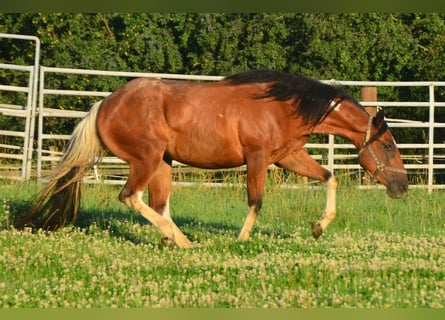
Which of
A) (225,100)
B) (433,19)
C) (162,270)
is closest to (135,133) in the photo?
(225,100)

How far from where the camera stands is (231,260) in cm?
884

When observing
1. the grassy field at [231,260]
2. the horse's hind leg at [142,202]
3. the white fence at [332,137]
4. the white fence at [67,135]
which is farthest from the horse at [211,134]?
the white fence at [67,135]

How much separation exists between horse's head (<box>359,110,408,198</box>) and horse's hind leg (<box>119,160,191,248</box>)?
2.30 meters

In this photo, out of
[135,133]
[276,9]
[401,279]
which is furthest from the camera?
[135,133]

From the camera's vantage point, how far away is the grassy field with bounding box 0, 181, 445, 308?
24.0 feet

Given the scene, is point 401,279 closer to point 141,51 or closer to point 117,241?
point 117,241

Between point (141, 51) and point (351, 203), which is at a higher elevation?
point (141, 51)

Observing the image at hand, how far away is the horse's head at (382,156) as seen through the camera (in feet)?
35.1

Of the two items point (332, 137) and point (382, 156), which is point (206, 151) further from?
Answer: point (332, 137)

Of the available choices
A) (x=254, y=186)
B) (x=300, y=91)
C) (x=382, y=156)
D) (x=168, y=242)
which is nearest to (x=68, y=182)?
(x=168, y=242)

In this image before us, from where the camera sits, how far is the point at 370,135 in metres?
10.7

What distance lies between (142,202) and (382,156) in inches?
109

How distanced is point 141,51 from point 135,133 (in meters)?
10.9

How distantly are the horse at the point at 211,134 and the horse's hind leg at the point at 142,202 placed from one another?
1 centimetres
